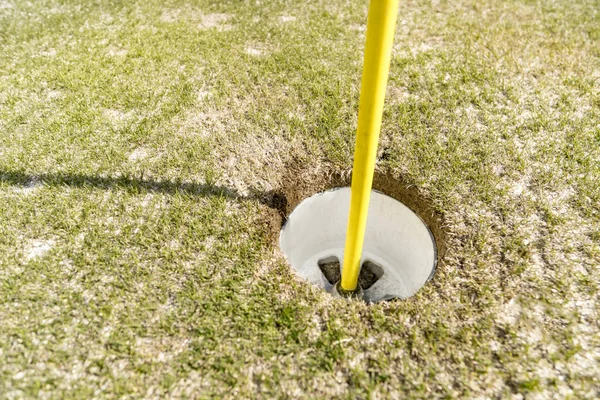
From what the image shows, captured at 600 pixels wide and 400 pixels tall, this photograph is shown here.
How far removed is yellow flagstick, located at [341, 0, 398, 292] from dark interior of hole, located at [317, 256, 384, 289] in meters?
0.68

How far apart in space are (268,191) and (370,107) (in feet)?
3.82

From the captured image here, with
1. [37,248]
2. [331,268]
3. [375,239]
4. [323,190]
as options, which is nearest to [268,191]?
[323,190]

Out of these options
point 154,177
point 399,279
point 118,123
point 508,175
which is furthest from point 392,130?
point 118,123

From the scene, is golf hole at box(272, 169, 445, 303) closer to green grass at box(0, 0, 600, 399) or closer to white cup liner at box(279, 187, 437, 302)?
white cup liner at box(279, 187, 437, 302)

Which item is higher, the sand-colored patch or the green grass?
the green grass

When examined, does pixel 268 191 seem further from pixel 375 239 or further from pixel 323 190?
pixel 375 239

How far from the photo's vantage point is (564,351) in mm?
2064

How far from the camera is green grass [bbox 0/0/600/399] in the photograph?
6.71 feet

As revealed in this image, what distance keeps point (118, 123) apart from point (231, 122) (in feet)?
2.95

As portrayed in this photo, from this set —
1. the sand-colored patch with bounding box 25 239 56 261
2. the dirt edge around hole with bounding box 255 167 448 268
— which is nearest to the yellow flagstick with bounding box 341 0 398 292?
the dirt edge around hole with bounding box 255 167 448 268

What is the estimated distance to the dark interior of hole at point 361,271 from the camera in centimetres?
329

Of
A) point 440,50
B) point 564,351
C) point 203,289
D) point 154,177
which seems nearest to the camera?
point 564,351

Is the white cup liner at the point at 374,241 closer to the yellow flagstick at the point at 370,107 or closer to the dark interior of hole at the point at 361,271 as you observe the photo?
the dark interior of hole at the point at 361,271

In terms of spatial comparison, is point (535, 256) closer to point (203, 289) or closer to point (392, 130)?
point (392, 130)
